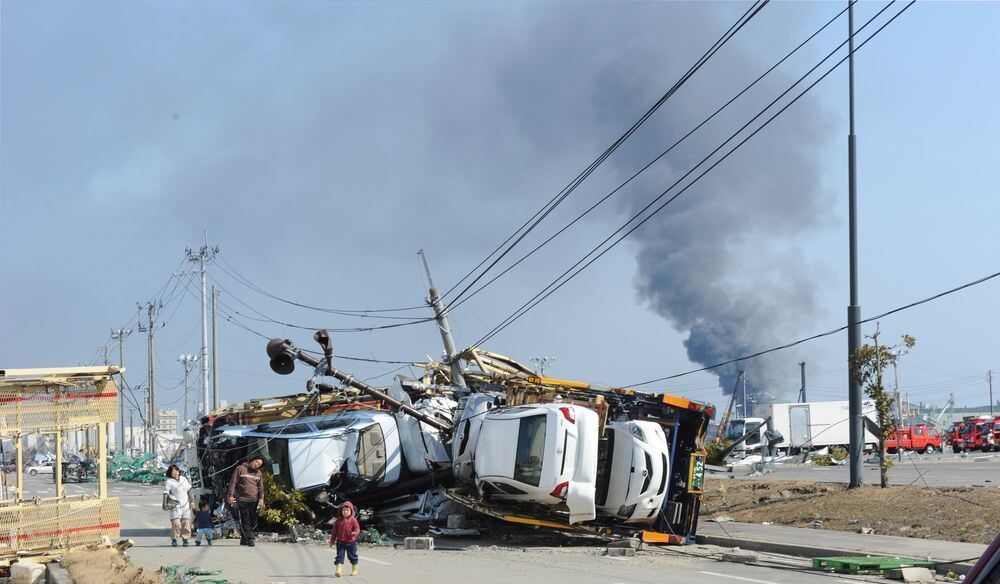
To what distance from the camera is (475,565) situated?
14.0 m

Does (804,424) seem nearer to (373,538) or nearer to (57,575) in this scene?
(373,538)

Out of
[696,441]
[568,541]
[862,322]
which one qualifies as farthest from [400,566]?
[862,322]

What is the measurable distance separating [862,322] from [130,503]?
23.8 meters

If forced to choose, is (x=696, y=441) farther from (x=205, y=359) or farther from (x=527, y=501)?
(x=205, y=359)

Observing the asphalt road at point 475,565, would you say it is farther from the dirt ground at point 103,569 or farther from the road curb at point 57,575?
the road curb at point 57,575

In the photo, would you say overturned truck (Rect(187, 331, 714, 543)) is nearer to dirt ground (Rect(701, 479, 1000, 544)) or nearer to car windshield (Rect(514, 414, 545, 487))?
car windshield (Rect(514, 414, 545, 487))

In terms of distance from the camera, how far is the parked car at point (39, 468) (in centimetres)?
7694

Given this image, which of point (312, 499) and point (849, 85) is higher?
point (849, 85)

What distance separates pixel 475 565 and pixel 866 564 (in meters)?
5.38

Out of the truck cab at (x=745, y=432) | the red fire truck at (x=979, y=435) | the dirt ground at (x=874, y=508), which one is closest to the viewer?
the dirt ground at (x=874, y=508)

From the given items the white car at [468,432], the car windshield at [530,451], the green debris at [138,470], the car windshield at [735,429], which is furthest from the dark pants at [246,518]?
the green debris at [138,470]

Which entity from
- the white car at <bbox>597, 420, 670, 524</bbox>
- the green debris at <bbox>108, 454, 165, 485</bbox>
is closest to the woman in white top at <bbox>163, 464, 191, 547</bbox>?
the white car at <bbox>597, 420, 670, 524</bbox>

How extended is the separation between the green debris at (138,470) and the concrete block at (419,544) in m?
39.4

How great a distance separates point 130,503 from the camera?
31906 mm
